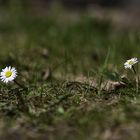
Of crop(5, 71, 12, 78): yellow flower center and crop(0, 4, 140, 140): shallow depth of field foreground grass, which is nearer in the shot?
crop(0, 4, 140, 140): shallow depth of field foreground grass

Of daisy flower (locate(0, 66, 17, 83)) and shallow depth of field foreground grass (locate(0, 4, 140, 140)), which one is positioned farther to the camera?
daisy flower (locate(0, 66, 17, 83))

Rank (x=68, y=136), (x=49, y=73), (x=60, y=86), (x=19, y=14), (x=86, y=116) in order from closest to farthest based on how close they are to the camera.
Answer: (x=68, y=136) < (x=86, y=116) < (x=60, y=86) < (x=49, y=73) < (x=19, y=14)

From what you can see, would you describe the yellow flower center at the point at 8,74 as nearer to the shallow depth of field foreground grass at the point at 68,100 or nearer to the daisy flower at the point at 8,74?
the daisy flower at the point at 8,74

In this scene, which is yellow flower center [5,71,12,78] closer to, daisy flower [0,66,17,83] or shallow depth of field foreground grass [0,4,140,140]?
daisy flower [0,66,17,83]

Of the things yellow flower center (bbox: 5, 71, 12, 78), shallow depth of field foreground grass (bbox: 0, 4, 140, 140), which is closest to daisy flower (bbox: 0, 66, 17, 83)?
yellow flower center (bbox: 5, 71, 12, 78)

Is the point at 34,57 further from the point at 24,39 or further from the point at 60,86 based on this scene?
the point at 60,86

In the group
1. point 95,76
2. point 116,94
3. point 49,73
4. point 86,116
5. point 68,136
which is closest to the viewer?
point 68,136

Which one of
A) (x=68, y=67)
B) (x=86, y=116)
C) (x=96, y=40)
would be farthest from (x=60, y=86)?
(x=96, y=40)

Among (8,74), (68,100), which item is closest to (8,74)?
→ (8,74)

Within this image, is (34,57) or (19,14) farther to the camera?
(19,14)

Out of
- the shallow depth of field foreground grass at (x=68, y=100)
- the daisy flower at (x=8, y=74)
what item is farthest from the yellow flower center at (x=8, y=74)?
the shallow depth of field foreground grass at (x=68, y=100)

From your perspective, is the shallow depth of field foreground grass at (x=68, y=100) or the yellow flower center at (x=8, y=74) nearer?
the shallow depth of field foreground grass at (x=68, y=100)
